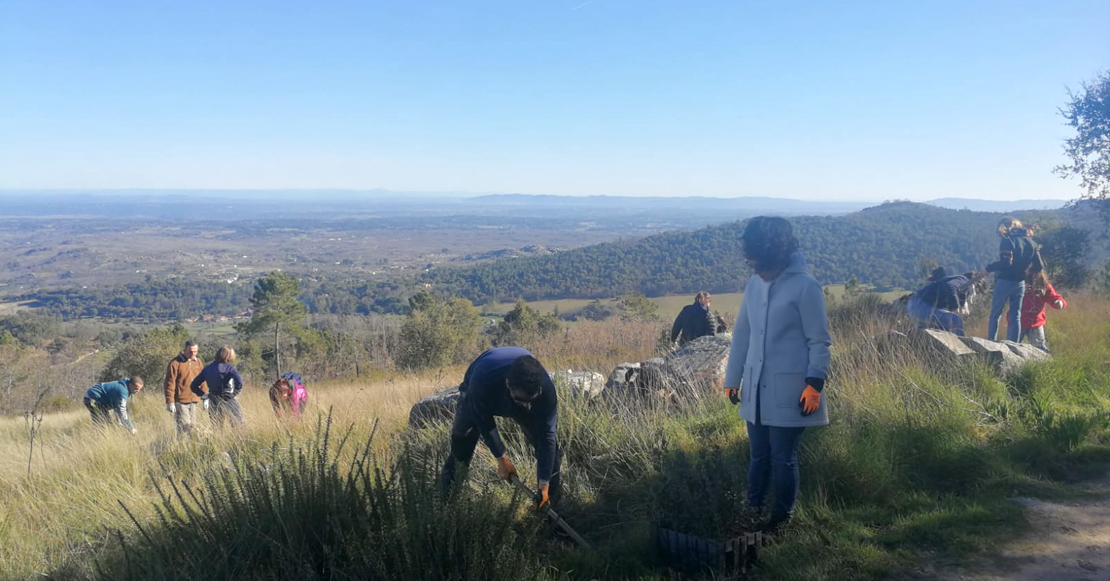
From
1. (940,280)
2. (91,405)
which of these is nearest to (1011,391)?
(940,280)

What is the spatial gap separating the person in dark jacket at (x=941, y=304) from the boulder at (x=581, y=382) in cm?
363

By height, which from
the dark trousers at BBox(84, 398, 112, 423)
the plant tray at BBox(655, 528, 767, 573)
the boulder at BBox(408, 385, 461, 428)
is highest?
the plant tray at BBox(655, 528, 767, 573)

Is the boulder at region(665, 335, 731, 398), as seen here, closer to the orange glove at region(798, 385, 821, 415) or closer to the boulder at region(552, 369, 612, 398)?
the boulder at region(552, 369, 612, 398)

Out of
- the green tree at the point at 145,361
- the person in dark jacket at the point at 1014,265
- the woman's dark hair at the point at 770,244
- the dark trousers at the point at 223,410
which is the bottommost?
the green tree at the point at 145,361

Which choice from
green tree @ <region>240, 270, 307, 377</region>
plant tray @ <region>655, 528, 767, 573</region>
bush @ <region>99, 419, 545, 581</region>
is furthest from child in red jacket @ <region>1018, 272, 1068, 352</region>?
green tree @ <region>240, 270, 307, 377</region>

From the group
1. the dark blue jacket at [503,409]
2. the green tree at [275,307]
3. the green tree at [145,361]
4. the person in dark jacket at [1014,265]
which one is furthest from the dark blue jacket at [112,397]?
the green tree at [275,307]

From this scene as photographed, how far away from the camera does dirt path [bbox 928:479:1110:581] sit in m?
3.03

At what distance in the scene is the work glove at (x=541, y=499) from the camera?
3.62 meters

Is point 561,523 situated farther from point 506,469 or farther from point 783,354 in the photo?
point 783,354

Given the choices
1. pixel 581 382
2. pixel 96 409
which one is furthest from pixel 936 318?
pixel 96 409

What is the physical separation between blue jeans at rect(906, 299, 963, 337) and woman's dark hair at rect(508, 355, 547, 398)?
5.39 meters

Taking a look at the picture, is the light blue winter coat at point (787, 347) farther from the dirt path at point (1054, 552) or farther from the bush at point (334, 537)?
the bush at point (334, 537)

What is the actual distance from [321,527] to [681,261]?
42290 mm

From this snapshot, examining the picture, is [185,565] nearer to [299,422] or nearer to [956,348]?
[299,422]
